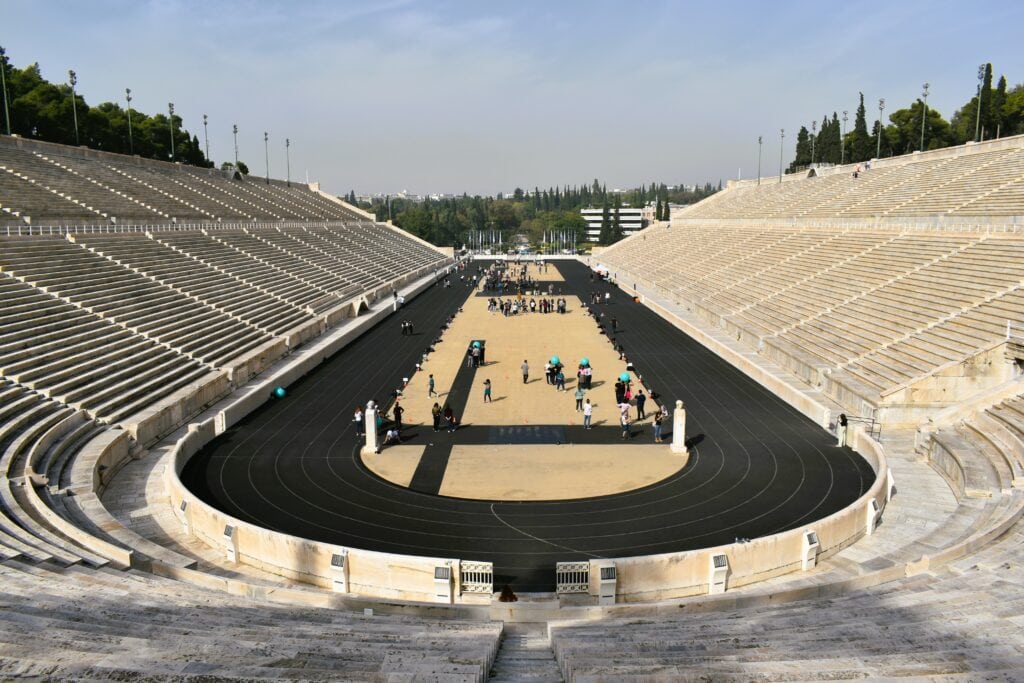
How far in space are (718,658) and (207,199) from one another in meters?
54.0

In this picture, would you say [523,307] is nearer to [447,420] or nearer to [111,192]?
[111,192]

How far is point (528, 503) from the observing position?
14.7 meters

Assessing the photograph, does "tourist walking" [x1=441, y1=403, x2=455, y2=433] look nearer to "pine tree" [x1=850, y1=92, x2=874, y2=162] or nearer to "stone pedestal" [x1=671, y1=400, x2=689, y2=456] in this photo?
"stone pedestal" [x1=671, y1=400, x2=689, y2=456]

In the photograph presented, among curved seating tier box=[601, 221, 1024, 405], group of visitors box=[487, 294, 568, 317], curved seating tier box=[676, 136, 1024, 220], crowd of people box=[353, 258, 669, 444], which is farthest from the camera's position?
group of visitors box=[487, 294, 568, 317]

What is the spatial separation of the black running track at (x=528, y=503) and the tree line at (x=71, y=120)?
43.1 metres

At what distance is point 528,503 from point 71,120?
62255 mm

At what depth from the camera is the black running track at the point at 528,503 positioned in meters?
13.0

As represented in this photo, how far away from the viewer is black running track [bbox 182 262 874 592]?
1295 cm

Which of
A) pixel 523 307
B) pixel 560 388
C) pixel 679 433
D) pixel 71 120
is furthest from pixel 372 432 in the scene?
pixel 71 120

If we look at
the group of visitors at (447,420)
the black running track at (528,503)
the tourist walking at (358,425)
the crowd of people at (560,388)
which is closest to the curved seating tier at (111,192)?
the crowd of people at (560,388)

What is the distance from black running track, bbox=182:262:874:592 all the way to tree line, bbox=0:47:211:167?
142 ft

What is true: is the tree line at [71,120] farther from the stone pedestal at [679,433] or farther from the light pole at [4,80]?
the stone pedestal at [679,433]

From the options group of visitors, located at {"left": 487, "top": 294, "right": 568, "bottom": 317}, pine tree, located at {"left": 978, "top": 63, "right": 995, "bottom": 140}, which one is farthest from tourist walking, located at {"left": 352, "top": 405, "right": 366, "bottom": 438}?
pine tree, located at {"left": 978, "top": 63, "right": 995, "bottom": 140}

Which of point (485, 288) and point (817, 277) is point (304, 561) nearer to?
point (817, 277)
